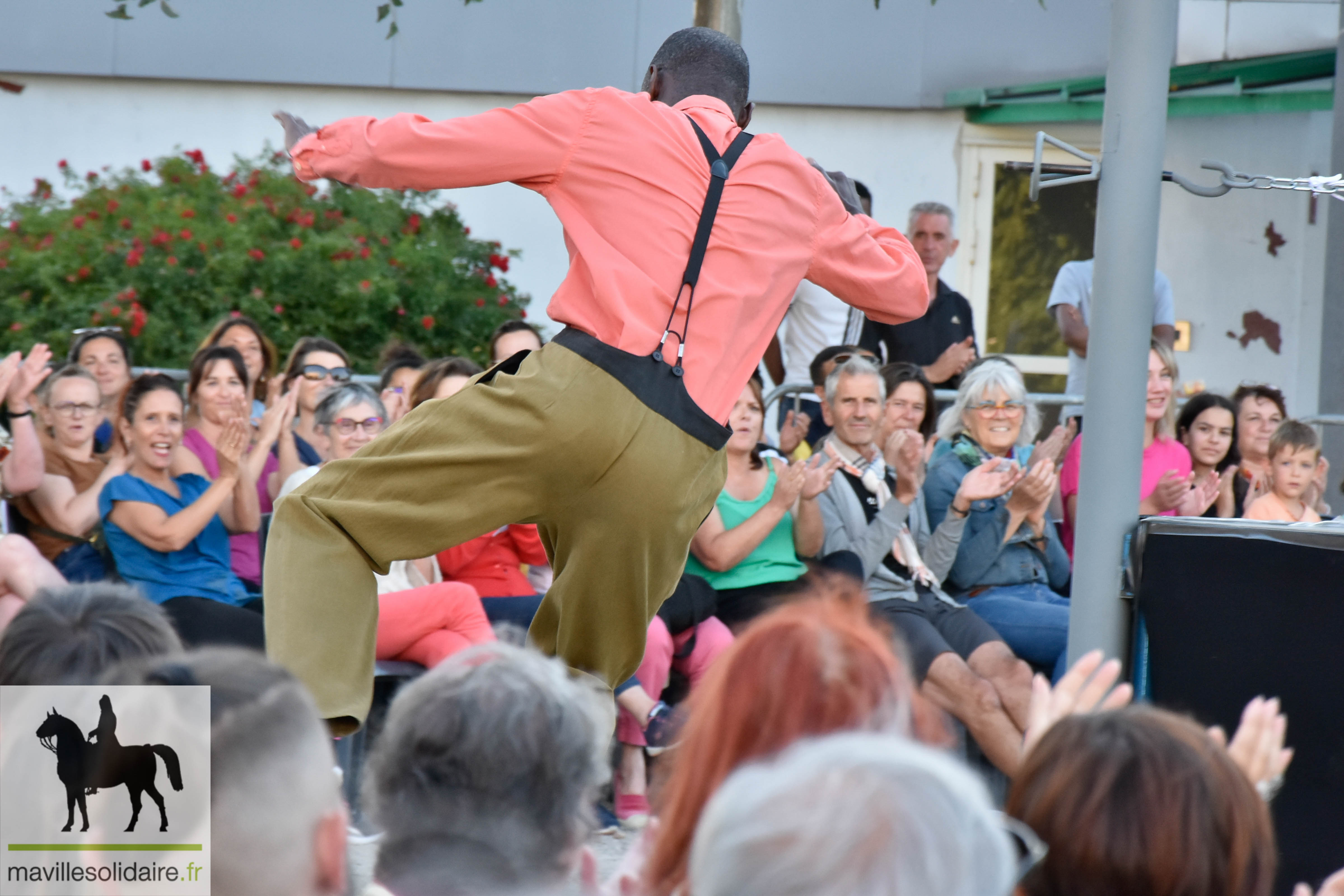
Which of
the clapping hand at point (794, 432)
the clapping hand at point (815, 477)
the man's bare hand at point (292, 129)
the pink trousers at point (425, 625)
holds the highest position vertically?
the man's bare hand at point (292, 129)

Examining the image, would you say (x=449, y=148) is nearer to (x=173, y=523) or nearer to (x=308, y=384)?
(x=173, y=523)

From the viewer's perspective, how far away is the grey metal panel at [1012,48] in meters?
9.77

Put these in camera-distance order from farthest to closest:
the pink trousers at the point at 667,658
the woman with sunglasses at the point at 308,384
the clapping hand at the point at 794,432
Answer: the clapping hand at the point at 794,432 → the woman with sunglasses at the point at 308,384 → the pink trousers at the point at 667,658

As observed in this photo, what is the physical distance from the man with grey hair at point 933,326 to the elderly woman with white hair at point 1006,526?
125cm

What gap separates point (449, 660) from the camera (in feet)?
6.27

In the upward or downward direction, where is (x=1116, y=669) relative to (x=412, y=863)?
upward

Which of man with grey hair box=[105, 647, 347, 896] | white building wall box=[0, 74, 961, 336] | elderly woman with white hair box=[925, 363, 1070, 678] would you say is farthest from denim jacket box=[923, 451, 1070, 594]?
white building wall box=[0, 74, 961, 336]

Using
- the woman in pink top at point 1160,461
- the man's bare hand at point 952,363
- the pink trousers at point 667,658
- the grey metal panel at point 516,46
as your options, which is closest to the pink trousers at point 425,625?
the pink trousers at point 667,658

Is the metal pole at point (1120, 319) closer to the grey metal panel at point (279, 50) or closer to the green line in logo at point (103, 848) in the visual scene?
the green line in logo at point (103, 848)

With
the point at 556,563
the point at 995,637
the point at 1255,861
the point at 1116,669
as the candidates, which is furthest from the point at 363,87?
the point at 1255,861

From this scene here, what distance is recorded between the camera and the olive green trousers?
9.61 feet

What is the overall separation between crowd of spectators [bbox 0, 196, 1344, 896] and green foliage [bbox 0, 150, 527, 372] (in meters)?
0.51

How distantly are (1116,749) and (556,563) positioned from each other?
1739 mm

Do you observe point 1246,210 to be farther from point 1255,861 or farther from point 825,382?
point 1255,861
